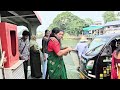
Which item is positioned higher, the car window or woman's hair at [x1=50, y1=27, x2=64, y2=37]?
woman's hair at [x1=50, y1=27, x2=64, y2=37]

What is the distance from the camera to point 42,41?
3152 mm

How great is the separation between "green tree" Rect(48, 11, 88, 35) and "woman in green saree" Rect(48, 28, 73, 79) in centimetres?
7

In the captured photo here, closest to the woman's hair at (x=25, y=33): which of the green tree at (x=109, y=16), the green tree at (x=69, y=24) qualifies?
the green tree at (x=69, y=24)

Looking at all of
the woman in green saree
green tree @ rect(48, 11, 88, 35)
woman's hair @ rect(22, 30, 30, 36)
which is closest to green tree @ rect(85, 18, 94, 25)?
green tree @ rect(48, 11, 88, 35)

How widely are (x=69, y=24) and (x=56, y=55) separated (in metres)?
0.46

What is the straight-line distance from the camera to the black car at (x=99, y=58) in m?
3.06

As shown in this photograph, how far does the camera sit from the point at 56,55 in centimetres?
307

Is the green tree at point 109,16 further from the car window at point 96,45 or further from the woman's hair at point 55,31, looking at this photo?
the woman's hair at point 55,31

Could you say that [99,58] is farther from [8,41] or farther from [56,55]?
[8,41]

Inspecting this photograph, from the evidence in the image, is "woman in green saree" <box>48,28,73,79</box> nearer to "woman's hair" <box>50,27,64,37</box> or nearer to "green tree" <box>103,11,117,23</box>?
"woman's hair" <box>50,27,64,37</box>

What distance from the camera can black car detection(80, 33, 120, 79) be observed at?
3.06m

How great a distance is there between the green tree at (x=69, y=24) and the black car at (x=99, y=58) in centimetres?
26
